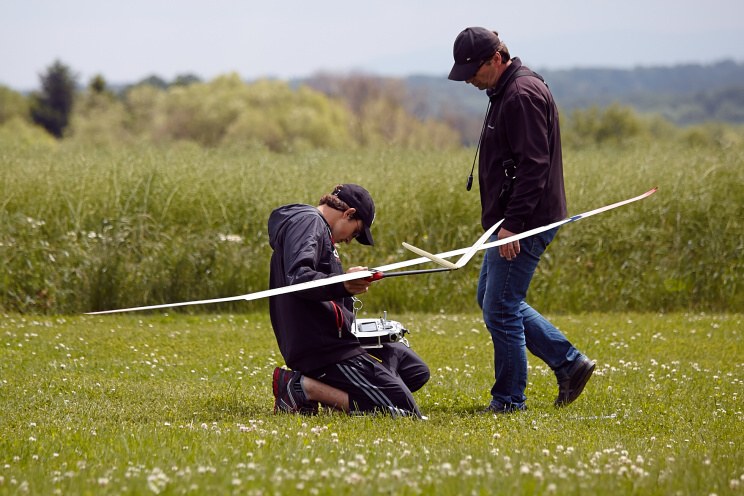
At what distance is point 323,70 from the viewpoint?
15462 centimetres

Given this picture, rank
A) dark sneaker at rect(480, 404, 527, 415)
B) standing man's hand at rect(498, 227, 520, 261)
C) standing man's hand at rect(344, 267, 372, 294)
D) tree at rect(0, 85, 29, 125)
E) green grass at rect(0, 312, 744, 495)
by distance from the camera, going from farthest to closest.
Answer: tree at rect(0, 85, 29, 125) < dark sneaker at rect(480, 404, 527, 415) < standing man's hand at rect(498, 227, 520, 261) < standing man's hand at rect(344, 267, 372, 294) < green grass at rect(0, 312, 744, 495)

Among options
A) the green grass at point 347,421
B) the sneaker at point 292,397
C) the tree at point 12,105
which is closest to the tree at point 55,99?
the tree at point 12,105

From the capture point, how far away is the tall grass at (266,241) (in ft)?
38.4

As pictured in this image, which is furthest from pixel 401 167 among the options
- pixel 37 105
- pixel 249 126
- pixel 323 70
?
pixel 323 70

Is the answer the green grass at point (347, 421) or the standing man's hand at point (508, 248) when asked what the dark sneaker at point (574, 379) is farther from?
the standing man's hand at point (508, 248)

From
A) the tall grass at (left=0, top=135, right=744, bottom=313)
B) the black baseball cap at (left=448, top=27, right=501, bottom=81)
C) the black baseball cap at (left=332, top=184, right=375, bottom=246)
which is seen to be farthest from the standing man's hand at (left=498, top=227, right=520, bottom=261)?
the tall grass at (left=0, top=135, right=744, bottom=313)

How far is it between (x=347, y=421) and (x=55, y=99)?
89110 millimetres

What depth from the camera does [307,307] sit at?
5969mm

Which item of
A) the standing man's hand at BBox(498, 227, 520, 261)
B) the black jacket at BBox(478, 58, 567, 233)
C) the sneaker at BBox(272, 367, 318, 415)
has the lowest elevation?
the sneaker at BBox(272, 367, 318, 415)

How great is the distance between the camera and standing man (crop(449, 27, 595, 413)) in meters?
6.01

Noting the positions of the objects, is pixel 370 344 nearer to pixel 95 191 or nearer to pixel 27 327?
pixel 27 327

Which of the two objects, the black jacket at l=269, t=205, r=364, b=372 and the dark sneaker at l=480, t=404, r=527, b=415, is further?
the dark sneaker at l=480, t=404, r=527, b=415

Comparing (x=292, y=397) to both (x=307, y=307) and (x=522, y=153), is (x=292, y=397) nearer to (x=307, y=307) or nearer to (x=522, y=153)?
(x=307, y=307)

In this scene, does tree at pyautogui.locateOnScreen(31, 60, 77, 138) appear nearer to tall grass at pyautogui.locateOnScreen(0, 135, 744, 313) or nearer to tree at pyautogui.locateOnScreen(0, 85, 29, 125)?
tree at pyautogui.locateOnScreen(0, 85, 29, 125)
